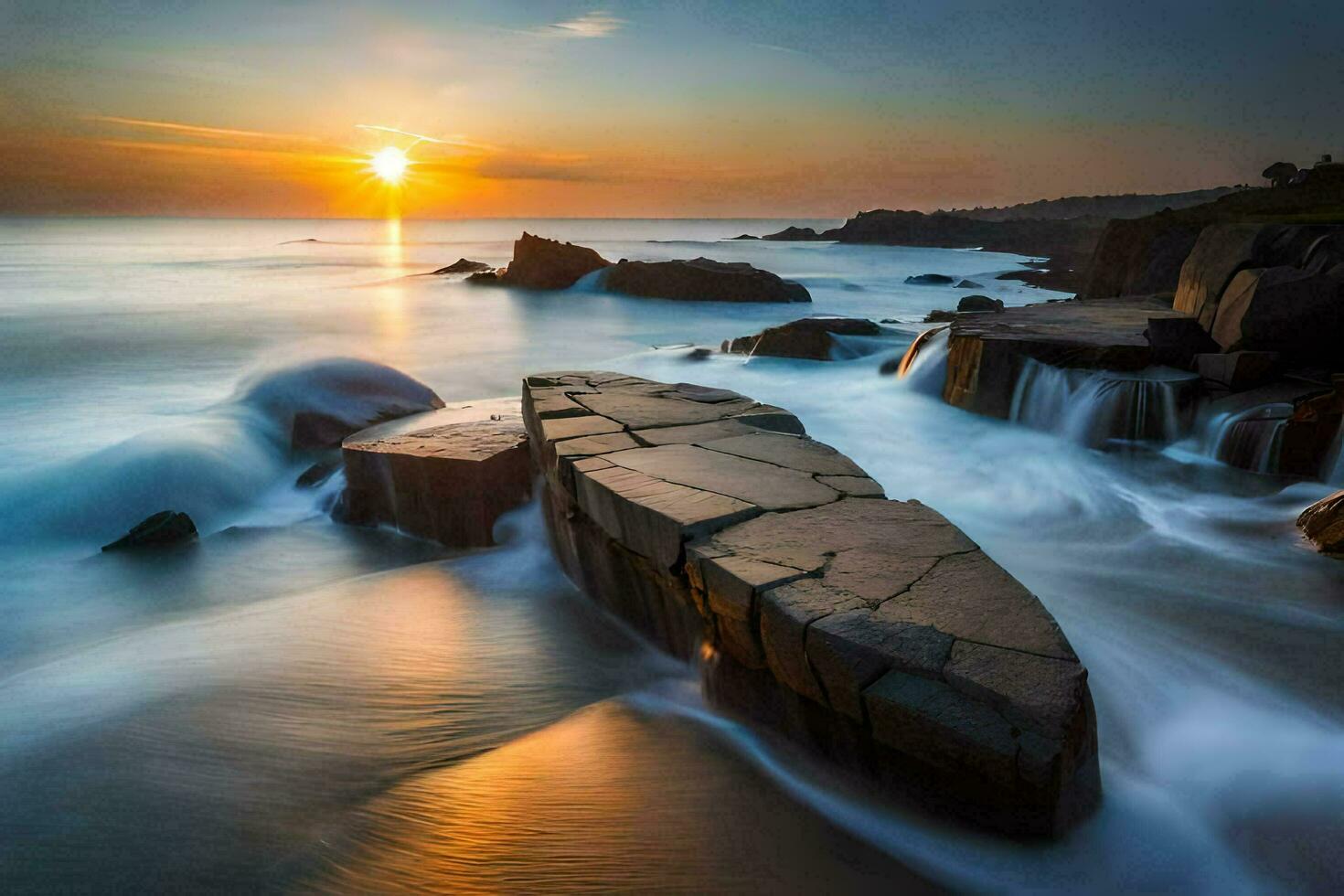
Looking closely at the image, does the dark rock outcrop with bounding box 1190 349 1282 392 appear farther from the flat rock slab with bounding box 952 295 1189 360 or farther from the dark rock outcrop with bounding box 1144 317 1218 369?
the flat rock slab with bounding box 952 295 1189 360

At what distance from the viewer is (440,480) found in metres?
4.93

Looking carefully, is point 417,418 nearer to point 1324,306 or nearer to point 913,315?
point 1324,306

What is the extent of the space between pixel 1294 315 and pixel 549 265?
2468 cm

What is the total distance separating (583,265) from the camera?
28484 millimetres

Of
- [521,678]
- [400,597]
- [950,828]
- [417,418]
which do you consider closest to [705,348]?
[417,418]

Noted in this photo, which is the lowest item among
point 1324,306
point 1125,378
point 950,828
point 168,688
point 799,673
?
point 168,688

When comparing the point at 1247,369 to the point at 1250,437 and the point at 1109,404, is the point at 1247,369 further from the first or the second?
the point at 1109,404

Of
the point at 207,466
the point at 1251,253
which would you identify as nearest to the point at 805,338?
the point at 1251,253

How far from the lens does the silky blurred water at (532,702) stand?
208 cm

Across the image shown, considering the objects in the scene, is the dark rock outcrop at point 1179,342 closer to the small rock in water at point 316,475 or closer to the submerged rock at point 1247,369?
the submerged rock at point 1247,369

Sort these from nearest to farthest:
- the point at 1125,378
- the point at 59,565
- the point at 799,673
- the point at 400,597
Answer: the point at 799,673
the point at 400,597
the point at 59,565
the point at 1125,378

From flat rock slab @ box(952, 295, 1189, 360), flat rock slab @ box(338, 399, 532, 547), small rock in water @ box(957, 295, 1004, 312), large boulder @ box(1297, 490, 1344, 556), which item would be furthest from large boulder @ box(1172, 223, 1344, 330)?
small rock in water @ box(957, 295, 1004, 312)

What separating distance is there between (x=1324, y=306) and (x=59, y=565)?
369 inches

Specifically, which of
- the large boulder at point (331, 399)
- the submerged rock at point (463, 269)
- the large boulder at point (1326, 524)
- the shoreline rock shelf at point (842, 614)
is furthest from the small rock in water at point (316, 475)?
the submerged rock at point (463, 269)
